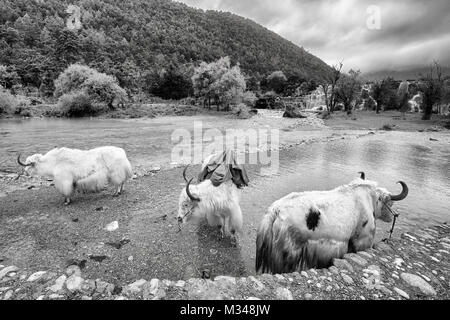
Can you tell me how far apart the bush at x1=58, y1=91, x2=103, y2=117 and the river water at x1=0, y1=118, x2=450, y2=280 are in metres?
17.1

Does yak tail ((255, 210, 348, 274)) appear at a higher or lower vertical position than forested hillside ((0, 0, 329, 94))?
lower

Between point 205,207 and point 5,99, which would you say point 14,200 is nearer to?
point 205,207

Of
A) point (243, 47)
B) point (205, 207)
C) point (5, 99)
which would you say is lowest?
point (205, 207)

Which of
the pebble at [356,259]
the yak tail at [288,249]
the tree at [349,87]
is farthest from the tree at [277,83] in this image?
the yak tail at [288,249]

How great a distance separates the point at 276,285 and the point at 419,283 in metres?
1.89

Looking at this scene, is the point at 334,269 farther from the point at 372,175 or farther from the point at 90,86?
the point at 90,86

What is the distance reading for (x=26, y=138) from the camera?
52.4 feet

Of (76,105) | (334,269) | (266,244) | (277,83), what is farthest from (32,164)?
(277,83)

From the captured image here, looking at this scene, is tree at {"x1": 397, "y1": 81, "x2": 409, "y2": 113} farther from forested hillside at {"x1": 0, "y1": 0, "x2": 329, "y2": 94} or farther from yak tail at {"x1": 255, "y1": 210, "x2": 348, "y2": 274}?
yak tail at {"x1": 255, "y1": 210, "x2": 348, "y2": 274}

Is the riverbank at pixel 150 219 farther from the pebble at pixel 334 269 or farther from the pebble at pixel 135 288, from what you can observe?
the pebble at pixel 334 269

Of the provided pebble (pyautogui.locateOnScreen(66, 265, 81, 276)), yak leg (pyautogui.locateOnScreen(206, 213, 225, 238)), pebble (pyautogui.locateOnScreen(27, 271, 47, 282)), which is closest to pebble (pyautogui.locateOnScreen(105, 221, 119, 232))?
pebble (pyautogui.locateOnScreen(66, 265, 81, 276))

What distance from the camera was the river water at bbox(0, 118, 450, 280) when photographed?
14.1 feet
